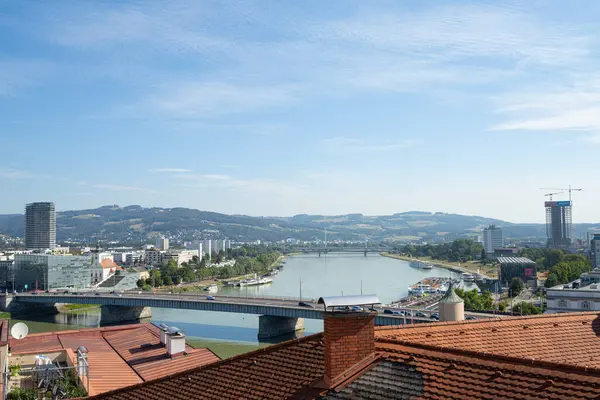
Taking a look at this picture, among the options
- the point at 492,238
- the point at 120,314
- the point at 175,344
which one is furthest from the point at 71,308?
the point at 492,238

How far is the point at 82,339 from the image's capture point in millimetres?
14969

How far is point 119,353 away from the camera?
41.2ft

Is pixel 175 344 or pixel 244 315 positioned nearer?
pixel 175 344

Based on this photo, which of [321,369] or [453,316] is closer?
[321,369]

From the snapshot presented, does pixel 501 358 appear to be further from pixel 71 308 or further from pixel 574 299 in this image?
pixel 71 308

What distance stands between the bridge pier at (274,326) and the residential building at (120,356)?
21.3 m

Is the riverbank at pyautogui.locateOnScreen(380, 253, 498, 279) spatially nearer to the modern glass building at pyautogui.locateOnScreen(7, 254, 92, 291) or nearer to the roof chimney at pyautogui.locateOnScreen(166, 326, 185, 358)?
the modern glass building at pyautogui.locateOnScreen(7, 254, 92, 291)

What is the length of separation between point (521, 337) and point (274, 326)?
100 feet

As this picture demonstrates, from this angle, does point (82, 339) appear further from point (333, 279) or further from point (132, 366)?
point (333, 279)

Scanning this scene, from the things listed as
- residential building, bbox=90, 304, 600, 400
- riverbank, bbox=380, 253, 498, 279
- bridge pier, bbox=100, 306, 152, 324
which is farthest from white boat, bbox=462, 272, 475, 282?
residential building, bbox=90, 304, 600, 400

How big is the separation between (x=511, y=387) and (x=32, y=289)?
60484mm

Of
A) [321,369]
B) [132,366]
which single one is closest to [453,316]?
[321,369]

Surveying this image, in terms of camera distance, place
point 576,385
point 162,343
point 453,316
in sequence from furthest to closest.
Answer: point 162,343, point 453,316, point 576,385

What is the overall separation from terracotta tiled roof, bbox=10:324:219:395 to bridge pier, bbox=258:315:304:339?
2033 cm
